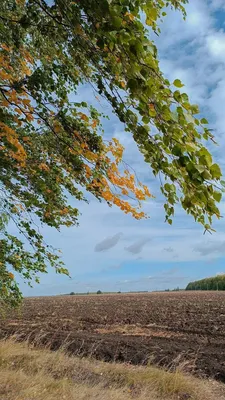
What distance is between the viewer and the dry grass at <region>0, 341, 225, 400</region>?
16.2 ft

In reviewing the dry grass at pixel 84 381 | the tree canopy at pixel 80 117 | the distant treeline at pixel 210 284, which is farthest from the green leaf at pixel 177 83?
the distant treeline at pixel 210 284

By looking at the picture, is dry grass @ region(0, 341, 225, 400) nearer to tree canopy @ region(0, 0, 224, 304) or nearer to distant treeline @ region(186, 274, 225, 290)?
tree canopy @ region(0, 0, 224, 304)

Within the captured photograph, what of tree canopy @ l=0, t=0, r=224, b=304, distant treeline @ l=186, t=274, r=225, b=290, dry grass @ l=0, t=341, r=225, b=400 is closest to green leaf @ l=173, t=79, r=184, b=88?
tree canopy @ l=0, t=0, r=224, b=304

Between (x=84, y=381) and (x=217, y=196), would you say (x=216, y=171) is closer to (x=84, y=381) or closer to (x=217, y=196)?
(x=217, y=196)

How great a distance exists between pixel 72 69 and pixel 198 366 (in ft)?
21.1

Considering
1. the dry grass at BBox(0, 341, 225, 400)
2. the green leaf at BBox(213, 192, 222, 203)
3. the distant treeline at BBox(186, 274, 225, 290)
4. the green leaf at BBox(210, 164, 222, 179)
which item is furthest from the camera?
the distant treeline at BBox(186, 274, 225, 290)

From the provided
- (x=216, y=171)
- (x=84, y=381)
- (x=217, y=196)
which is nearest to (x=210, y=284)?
(x=84, y=381)

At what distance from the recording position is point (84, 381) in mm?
5832

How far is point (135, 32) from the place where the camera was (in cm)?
220

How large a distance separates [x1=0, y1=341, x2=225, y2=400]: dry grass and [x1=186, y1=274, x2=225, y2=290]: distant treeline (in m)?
70.0

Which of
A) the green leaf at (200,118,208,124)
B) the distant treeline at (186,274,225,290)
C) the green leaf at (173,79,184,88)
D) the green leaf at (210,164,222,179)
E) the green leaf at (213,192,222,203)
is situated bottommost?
the green leaf at (213,192,222,203)

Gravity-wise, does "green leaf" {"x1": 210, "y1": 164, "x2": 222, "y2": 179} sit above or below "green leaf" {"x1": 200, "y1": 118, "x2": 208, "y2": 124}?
below

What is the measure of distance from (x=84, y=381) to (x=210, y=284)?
259 feet

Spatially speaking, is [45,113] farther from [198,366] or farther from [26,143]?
[198,366]
